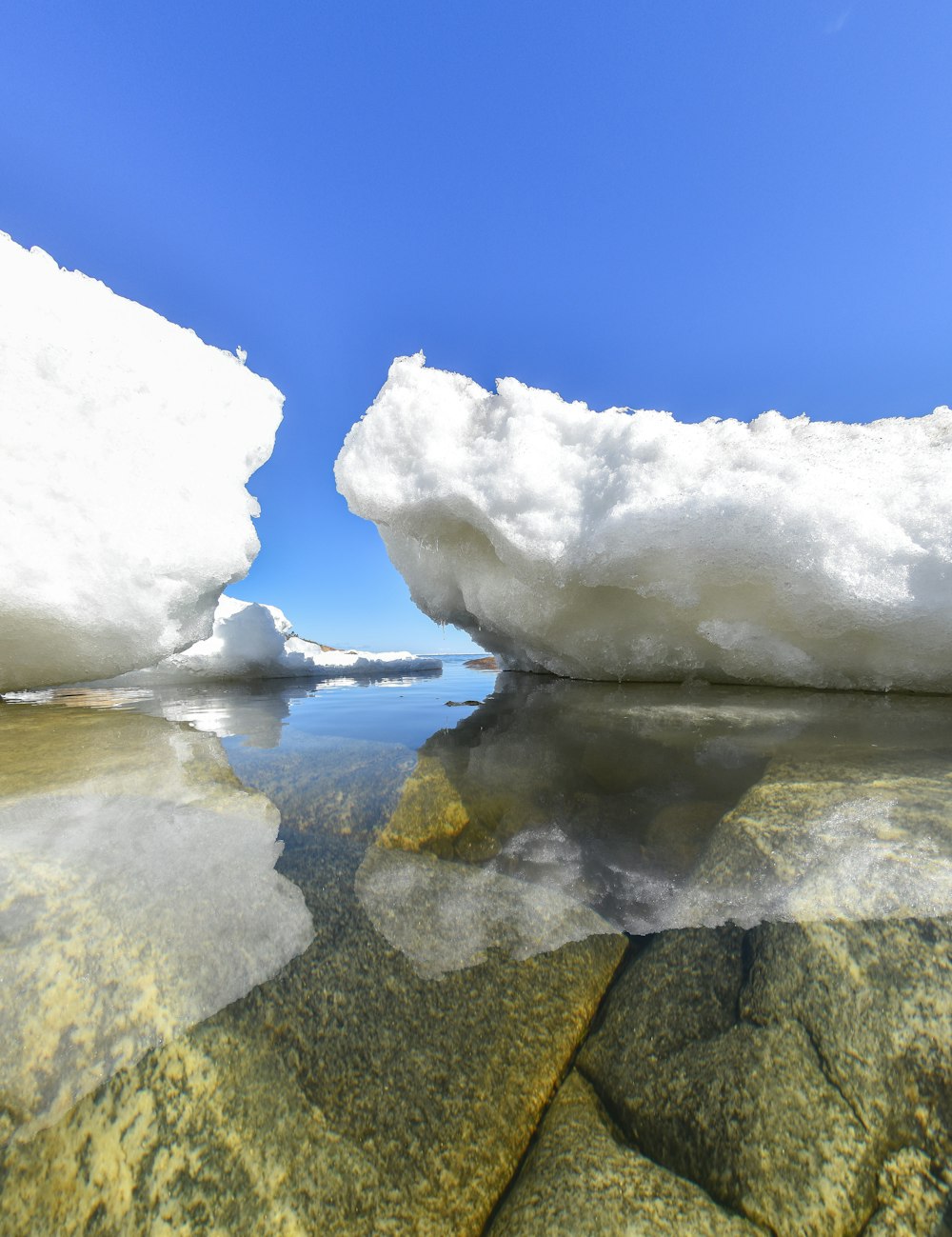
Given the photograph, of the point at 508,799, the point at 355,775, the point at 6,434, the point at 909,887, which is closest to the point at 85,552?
the point at 6,434

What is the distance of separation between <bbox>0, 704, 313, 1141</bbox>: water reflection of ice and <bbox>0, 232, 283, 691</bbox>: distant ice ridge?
2331mm

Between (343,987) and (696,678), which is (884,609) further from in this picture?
(343,987)

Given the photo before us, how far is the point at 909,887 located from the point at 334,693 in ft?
19.8

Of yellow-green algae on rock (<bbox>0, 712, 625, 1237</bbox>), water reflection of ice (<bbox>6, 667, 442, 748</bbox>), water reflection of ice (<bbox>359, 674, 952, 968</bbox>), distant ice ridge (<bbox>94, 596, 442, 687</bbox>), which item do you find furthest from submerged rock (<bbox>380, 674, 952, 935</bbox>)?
distant ice ridge (<bbox>94, 596, 442, 687</bbox>)

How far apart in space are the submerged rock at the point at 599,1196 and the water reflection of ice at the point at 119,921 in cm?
58

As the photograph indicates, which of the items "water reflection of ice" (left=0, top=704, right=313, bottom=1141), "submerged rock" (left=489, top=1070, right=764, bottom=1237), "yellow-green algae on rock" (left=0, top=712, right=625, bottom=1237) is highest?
"water reflection of ice" (left=0, top=704, right=313, bottom=1141)

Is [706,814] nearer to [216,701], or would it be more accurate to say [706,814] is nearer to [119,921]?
[119,921]

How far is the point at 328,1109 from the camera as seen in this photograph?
0.88 m

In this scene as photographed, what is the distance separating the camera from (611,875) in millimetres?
1496

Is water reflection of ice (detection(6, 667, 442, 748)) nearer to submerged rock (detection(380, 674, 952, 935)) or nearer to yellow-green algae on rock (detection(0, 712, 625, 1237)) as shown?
submerged rock (detection(380, 674, 952, 935))

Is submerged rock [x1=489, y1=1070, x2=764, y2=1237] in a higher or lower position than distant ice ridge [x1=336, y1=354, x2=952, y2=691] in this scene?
lower

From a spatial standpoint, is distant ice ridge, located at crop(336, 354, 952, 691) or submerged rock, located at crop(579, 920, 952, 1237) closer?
submerged rock, located at crop(579, 920, 952, 1237)

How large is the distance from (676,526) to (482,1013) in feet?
10.8

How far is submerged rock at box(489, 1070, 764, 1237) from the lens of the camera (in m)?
0.77
